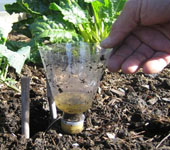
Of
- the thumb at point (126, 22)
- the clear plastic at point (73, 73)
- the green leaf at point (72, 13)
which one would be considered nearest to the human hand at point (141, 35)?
the thumb at point (126, 22)

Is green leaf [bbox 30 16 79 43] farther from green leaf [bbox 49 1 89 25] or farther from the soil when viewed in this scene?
the soil

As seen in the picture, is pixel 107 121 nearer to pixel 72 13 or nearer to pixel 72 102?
pixel 72 102

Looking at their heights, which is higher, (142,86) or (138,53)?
(138,53)

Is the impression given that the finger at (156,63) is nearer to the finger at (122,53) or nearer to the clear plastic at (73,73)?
the finger at (122,53)

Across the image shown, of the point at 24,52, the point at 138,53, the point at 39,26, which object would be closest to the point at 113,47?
the point at 138,53

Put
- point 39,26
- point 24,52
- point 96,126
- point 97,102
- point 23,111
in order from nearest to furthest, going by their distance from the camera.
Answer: point 23,111 < point 96,126 < point 97,102 < point 24,52 < point 39,26

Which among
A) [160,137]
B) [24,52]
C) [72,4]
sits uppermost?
[72,4]

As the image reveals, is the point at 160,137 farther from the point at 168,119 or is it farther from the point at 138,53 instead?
the point at 138,53

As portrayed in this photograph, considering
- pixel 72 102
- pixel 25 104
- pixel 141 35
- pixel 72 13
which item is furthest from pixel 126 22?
pixel 72 13
